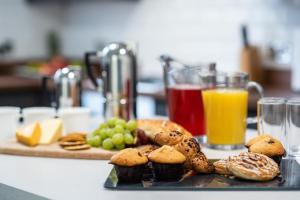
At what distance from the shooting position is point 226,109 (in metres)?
1.73

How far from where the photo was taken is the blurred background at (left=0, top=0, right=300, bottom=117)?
3.56m

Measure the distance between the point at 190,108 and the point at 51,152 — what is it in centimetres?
46

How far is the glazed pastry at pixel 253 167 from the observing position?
1.31m

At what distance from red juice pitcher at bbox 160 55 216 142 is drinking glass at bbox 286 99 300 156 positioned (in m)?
0.37

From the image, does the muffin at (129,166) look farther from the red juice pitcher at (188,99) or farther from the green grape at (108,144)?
the red juice pitcher at (188,99)

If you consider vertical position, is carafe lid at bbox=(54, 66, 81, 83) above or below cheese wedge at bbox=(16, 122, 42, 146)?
above

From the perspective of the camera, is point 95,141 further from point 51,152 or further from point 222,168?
point 222,168

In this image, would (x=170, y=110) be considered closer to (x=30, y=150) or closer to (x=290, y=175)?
(x=30, y=150)

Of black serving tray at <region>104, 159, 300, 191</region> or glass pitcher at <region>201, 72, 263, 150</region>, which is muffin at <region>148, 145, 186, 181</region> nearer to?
black serving tray at <region>104, 159, 300, 191</region>

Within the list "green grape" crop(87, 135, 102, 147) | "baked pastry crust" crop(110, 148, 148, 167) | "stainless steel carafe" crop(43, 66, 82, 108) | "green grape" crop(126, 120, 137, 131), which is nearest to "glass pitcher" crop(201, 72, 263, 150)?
"green grape" crop(126, 120, 137, 131)

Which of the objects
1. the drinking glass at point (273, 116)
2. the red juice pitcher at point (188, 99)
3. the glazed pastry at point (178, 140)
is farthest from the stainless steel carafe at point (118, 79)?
the drinking glass at point (273, 116)

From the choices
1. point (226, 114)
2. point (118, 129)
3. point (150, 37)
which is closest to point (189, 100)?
point (226, 114)

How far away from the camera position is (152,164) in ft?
4.42

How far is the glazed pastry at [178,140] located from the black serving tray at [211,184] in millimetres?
27
